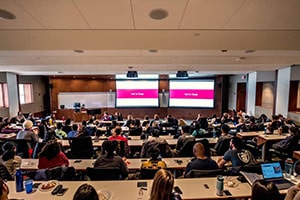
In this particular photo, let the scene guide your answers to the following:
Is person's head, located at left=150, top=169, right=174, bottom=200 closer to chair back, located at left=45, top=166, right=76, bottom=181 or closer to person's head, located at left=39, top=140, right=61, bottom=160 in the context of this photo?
chair back, located at left=45, top=166, right=76, bottom=181

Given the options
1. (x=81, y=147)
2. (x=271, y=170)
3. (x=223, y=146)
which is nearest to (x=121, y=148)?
(x=81, y=147)

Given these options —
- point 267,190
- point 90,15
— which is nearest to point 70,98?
point 90,15

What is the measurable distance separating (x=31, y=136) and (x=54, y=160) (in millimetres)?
2551

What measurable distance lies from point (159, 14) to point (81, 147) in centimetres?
351

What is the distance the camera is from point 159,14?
→ 2.48 metres

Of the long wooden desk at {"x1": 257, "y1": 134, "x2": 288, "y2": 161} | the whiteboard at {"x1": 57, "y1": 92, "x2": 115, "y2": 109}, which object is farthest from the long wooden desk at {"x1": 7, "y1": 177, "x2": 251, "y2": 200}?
the whiteboard at {"x1": 57, "y1": 92, "x2": 115, "y2": 109}

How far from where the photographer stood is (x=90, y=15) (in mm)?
2494

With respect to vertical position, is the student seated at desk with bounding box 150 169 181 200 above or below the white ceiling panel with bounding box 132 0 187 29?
below

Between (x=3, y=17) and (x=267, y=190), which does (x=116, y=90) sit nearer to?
(x=3, y=17)

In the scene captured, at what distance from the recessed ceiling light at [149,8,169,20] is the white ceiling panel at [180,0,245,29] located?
254mm

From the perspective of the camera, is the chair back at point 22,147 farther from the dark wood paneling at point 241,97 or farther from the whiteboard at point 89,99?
the dark wood paneling at point 241,97

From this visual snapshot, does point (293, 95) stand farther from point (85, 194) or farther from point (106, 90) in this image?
point (106, 90)

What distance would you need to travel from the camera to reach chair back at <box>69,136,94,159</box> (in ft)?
15.2

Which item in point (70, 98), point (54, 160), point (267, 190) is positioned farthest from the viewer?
point (70, 98)
